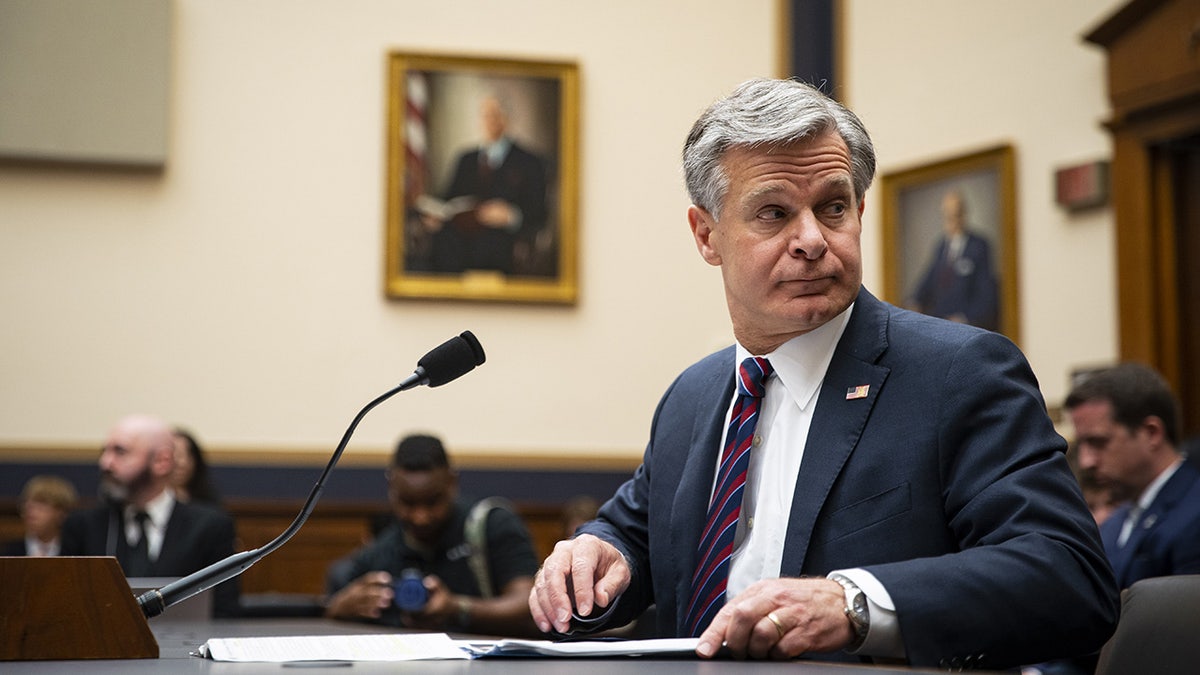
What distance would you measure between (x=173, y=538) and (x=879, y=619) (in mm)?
4486

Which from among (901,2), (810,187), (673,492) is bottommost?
(673,492)

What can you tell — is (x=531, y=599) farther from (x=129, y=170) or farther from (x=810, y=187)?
(x=129, y=170)

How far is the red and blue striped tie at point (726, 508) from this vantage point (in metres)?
2.30

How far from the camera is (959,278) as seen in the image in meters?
7.77

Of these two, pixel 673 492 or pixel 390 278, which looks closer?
pixel 673 492

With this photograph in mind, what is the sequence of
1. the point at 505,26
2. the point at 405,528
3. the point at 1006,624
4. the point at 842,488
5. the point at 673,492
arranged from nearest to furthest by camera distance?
the point at 1006,624, the point at 842,488, the point at 673,492, the point at 405,528, the point at 505,26

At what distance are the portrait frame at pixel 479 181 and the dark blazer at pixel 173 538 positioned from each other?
2.95 m

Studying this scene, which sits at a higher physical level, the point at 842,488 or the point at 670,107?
the point at 670,107

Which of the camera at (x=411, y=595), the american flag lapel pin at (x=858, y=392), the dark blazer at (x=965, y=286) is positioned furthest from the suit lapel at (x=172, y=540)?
the dark blazer at (x=965, y=286)

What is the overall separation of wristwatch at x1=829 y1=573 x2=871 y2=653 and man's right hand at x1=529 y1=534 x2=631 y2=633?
0.48 metres

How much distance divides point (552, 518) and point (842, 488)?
6619 millimetres

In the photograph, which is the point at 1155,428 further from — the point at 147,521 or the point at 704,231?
the point at 147,521

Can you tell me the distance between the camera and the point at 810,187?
7.66ft

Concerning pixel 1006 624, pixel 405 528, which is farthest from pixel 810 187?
pixel 405 528
